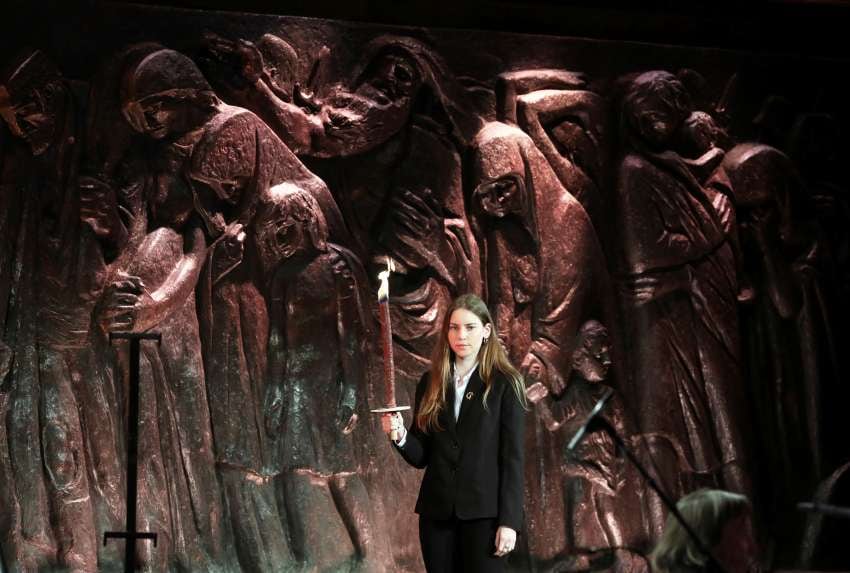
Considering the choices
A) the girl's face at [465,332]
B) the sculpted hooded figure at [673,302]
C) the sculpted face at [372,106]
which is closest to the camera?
the girl's face at [465,332]

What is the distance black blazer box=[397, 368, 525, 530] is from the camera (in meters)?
4.45

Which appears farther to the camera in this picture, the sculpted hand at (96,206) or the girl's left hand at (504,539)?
the sculpted hand at (96,206)

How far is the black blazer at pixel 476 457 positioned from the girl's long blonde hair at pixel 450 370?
21 millimetres

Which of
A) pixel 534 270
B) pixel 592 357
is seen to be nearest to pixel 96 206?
pixel 534 270

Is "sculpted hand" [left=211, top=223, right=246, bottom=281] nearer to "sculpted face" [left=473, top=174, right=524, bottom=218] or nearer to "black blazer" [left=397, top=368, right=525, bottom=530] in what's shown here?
"sculpted face" [left=473, top=174, right=524, bottom=218]

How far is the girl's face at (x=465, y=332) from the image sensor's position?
459 cm

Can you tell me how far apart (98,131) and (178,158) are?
394 mm

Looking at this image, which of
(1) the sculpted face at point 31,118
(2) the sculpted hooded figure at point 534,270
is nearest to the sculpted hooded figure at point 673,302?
(2) the sculpted hooded figure at point 534,270

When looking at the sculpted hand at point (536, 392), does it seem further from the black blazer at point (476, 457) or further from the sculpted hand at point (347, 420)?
the black blazer at point (476, 457)

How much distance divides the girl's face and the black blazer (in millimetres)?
106

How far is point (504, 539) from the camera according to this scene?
439cm

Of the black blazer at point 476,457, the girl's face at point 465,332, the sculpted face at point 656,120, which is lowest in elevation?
the black blazer at point 476,457

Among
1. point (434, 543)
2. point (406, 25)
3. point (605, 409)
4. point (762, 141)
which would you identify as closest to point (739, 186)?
point (762, 141)

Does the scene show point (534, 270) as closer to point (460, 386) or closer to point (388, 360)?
point (460, 386)
